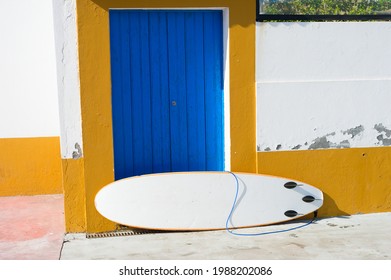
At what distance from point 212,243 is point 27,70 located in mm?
3901

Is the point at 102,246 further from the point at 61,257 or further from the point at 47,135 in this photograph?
the point at 47,135

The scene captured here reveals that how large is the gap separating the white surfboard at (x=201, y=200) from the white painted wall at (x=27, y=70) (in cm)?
231

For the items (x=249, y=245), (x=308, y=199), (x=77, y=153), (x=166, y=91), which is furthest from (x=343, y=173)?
(x=77, y=153)

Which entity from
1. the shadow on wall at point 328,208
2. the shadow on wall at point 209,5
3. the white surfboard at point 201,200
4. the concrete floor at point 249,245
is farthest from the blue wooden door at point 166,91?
the shadow on wall at point 328,208

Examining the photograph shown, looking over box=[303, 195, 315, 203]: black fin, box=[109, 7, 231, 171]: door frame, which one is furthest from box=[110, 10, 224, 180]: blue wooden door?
box=[303, 195, 315, 203]: black fin

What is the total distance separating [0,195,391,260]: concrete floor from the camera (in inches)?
242

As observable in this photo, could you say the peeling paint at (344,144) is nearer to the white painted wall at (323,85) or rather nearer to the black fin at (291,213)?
the white painted wall at (323,85)

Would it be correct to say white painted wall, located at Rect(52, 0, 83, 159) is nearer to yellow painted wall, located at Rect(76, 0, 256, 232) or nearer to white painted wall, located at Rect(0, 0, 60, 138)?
yellow painted wall, located at Rect(76, 0, 256, 232)

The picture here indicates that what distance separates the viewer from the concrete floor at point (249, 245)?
6.13m

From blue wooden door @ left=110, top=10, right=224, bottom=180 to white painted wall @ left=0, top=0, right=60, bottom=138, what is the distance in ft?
6.26

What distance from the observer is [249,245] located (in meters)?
6.45

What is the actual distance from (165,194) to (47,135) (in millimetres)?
2572

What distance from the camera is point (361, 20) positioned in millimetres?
7508

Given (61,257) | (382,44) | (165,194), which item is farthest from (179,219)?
(382,44)
